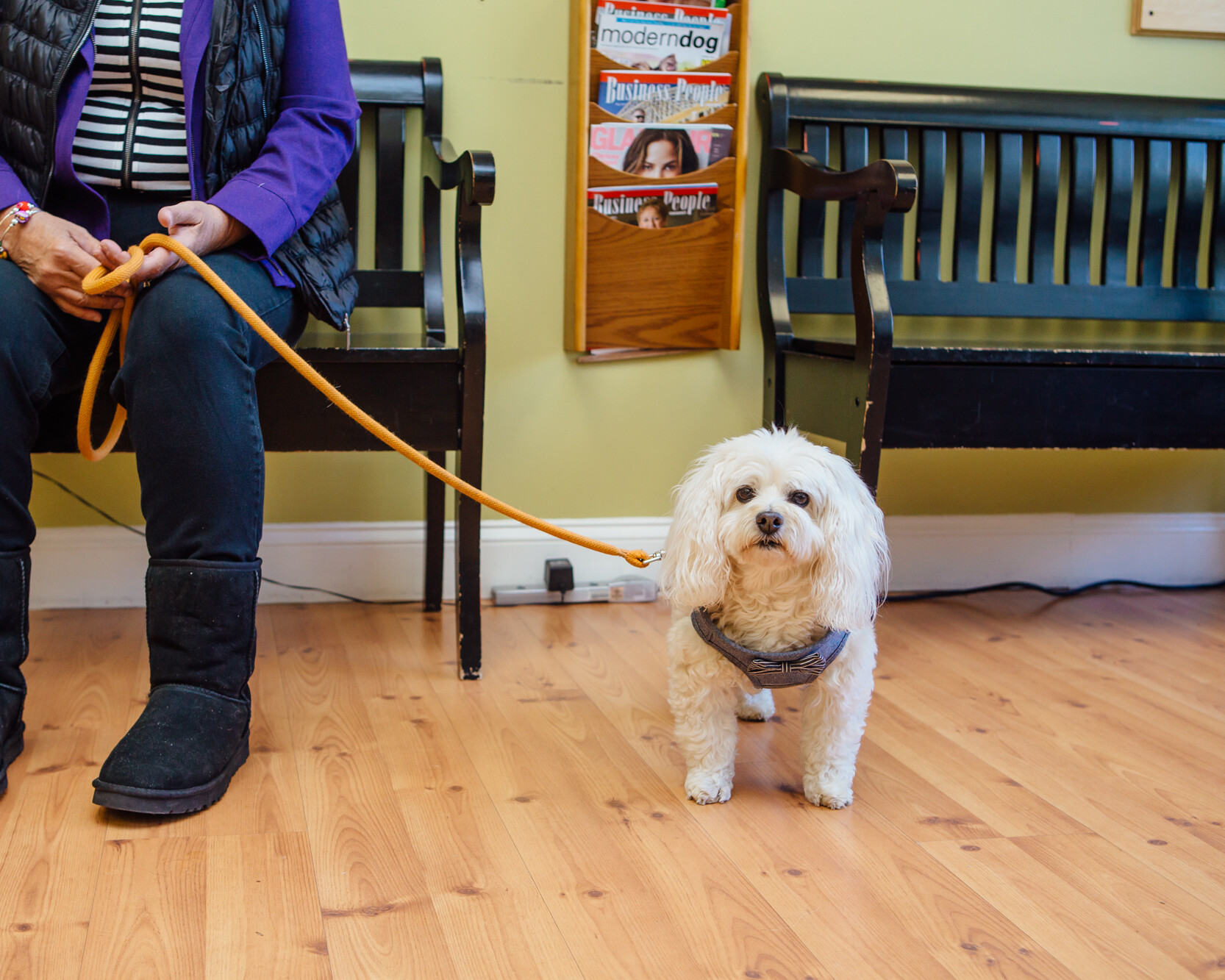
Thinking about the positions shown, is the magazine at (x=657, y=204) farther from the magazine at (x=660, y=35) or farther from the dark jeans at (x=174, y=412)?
the dark jeans at (x=174, y=412)

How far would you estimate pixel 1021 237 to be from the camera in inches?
87.1

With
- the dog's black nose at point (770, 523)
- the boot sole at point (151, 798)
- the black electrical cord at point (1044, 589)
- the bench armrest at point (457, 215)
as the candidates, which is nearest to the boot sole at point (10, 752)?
the boot sole at point (151, 798)

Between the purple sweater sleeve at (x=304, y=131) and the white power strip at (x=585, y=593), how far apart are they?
0.88m

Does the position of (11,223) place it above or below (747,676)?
above

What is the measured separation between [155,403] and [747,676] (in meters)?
→ 0.73

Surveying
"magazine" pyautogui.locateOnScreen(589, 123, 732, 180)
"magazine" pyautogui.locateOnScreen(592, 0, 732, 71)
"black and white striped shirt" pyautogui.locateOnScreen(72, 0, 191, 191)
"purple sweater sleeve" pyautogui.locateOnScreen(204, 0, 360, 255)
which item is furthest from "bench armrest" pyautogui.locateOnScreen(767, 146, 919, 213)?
"black and white striped shirt" pyautogui.locateOnScreen(72, 0, 191, 191)

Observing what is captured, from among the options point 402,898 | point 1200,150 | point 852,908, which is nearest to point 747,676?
point 852,908

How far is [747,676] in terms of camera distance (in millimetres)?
1248

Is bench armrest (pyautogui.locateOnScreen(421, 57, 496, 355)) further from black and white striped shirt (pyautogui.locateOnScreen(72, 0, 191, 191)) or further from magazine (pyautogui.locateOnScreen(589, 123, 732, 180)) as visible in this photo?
black and white striped shirt (pyautogui.locateOnScreen(72, 0, 191, 191))

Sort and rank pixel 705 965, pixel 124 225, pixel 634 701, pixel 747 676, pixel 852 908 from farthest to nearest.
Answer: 1. pixel 634 701
2. pixel 124 225
3. pixel 747 676
4. pixel 852 908
5. pixel 705 965

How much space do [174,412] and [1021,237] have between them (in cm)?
171

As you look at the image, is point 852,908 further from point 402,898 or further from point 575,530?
point 575,530

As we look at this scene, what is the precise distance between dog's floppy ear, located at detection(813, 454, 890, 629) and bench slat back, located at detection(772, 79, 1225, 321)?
36.8 inches

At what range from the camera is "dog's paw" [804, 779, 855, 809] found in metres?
1.25
